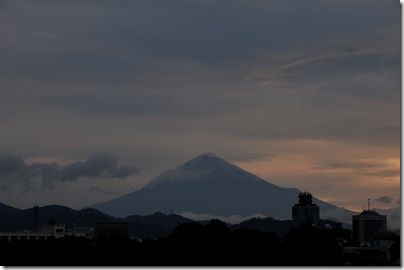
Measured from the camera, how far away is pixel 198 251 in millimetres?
22562

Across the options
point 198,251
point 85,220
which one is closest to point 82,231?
point 85,220

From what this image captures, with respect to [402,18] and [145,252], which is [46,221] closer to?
[145,252]

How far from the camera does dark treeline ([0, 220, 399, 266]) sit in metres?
18.4

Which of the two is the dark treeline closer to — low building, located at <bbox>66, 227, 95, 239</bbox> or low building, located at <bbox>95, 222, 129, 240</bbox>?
low building, located at <bbox>95, 222, 129, 240</bbox>

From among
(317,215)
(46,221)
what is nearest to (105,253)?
(46,221)

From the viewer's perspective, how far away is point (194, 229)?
28.1 m

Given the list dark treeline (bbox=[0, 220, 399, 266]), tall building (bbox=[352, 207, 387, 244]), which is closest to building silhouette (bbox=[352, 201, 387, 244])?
tall building (bbox=[352, 207, 387, 244])

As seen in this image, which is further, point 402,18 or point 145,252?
point 145,252

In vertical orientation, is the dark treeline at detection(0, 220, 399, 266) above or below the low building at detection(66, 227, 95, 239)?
below

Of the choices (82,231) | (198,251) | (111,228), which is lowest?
(198,251)

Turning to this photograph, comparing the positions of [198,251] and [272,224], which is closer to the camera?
[198,251]

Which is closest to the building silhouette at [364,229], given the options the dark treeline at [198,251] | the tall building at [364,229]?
the tall building at [364,229]

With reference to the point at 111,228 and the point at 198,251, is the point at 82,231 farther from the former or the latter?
the point at 198,251

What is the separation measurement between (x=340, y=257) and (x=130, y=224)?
68.4 feet
